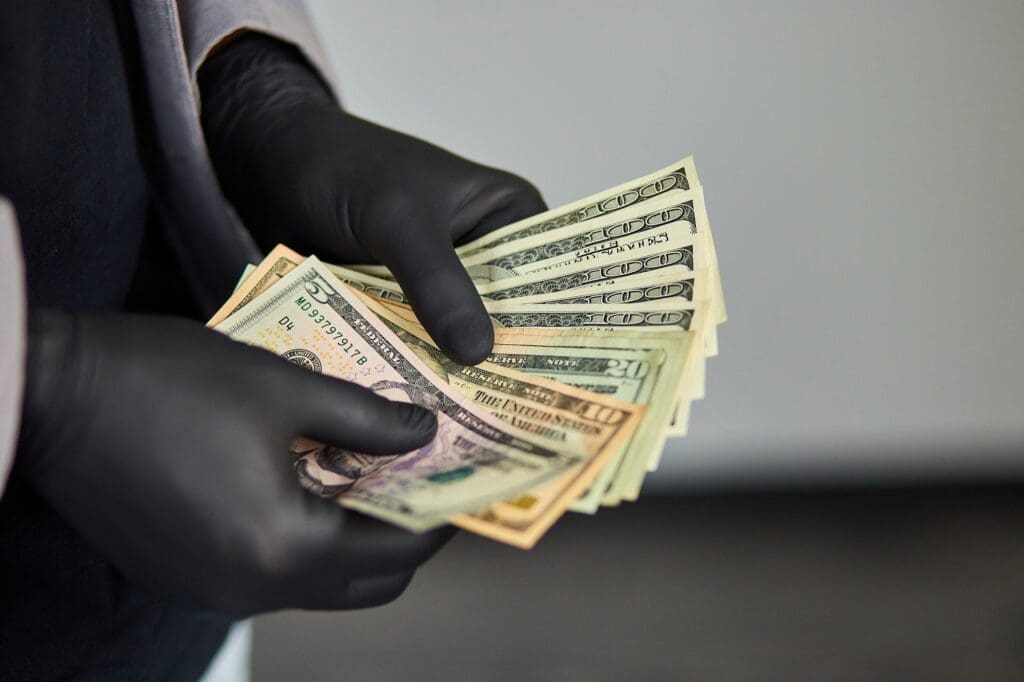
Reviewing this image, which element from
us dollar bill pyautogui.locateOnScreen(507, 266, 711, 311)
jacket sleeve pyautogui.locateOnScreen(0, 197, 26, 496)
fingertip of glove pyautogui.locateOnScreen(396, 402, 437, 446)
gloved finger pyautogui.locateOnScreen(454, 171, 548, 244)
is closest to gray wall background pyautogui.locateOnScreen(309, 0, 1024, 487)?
gloved finger pyautogui.locateOnScreen(454, 171, 548, 244)

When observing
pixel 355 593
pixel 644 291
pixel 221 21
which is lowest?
pixel 355 593

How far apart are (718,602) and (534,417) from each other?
109 cm

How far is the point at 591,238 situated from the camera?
861 millimetres

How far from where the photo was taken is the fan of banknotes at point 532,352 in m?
0.59

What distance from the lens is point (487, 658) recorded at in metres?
1.50

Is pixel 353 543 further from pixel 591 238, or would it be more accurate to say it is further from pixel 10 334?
pixel 591 238

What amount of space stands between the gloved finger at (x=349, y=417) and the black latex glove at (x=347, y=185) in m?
0.15

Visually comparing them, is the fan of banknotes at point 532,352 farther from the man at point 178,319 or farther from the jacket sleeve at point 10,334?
the jacket sleeve at point 10,334

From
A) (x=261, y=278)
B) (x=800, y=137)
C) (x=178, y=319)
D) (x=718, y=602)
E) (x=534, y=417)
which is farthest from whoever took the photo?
(x=718, y=602)

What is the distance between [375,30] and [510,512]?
3.57 ft

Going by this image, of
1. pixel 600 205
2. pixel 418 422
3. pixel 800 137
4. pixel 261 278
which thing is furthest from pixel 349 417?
pixel 800 137

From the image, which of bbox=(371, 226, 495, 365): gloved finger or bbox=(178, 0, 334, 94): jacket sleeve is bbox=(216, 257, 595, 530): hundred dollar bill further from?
bbox=(178, 0, 334, 94): jacket sleeve

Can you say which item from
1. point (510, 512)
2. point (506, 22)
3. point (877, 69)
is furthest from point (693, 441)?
point (510, 512)

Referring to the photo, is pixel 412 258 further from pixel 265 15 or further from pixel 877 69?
pixel 877 69
